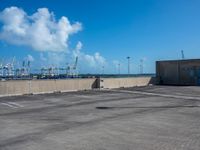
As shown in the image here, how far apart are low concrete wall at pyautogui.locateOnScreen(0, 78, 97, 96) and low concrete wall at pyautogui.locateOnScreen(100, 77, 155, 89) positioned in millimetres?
1398

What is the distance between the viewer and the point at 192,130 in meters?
11.0

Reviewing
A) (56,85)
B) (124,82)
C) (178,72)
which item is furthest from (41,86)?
(178,72)

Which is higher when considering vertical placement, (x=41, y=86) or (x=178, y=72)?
(x=178, y=72)

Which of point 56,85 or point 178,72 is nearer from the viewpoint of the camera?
point 56,85

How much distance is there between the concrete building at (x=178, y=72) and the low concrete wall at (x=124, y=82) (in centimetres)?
249

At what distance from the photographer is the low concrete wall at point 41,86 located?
26438 mm

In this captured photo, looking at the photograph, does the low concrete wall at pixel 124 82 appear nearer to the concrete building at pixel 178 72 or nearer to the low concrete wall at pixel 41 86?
the low concrete wall at pixel 41 86

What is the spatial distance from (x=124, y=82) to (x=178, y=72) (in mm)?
9759

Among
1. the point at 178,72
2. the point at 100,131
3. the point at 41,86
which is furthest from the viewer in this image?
the point at 178,72

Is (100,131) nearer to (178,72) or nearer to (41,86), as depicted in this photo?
(41,86)

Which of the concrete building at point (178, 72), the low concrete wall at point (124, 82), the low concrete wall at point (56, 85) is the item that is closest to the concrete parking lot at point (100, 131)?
the low concrete wall at point (56, 85)

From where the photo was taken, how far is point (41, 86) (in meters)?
28.9

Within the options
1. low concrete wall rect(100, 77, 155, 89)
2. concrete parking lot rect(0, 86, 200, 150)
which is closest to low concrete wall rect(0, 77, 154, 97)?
low concrete wall rect(100, 77, 155, 89)

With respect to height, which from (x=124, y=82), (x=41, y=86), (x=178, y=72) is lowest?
(x=41, y=86)
